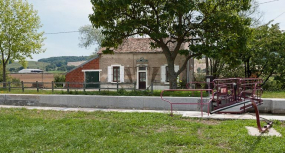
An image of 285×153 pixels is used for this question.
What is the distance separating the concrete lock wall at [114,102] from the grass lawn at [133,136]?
274cm

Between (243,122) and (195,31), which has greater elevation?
(195,31)

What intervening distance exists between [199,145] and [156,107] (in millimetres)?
6098

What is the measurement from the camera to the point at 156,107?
1216cm

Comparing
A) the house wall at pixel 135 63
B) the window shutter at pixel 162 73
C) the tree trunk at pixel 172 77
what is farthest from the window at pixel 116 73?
the tree trunk at pixel 172 77

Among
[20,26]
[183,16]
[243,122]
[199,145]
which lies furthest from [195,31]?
[20,26]

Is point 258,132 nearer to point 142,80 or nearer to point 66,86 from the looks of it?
point 142,80

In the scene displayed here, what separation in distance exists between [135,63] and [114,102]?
43.6 feet

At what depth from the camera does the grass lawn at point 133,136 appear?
5.91 m

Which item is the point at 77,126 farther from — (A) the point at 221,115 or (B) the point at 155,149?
(A) the point at 221,115

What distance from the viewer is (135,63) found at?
25.8 meters

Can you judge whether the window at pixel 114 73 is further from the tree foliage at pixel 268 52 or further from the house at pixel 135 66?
the tree foliage at pixel 268 52

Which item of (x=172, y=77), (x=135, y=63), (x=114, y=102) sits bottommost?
(x=114, y=102)

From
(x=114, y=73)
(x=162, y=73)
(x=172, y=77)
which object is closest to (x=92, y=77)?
(x=114, y=73)

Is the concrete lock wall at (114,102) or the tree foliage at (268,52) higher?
the tree foliage at (268,52)
